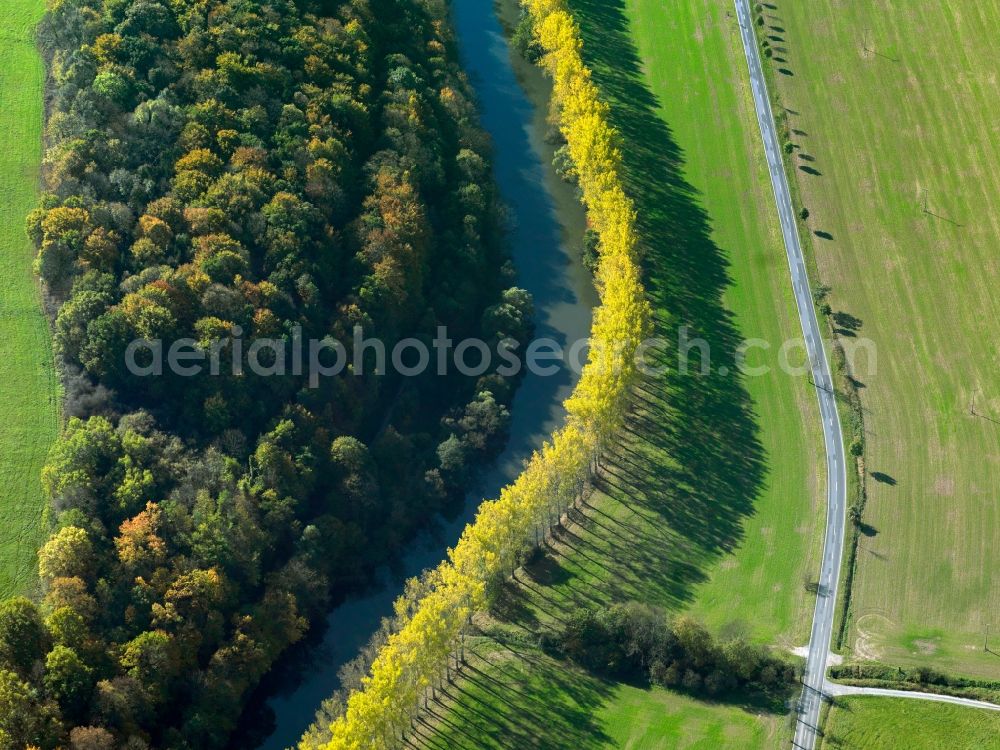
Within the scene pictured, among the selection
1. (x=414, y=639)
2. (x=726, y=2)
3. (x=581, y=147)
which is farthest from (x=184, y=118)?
(x=726, y=2)

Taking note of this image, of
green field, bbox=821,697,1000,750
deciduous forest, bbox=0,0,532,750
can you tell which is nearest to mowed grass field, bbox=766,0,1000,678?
green field, bbox=821,697,1000,750

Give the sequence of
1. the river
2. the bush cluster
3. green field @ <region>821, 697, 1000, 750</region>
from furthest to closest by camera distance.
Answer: the river
the bush cluster
green field @ <region>821, 697, 1000, 750</region>

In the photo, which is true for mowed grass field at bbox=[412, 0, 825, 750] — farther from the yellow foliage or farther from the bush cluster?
the yellow foliage

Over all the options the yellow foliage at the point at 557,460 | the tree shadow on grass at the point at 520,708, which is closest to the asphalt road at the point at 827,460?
the tree shadow on grass at the point at 520,708

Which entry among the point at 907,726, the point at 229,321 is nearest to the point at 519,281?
the point at 229,321

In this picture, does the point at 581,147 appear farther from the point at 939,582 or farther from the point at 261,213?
the point at 939,582

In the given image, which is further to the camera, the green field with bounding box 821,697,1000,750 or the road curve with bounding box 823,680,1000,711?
the road curve with bounding box 823,680,1000,711

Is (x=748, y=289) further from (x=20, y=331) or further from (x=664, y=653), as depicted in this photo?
(x=20, y=331)
